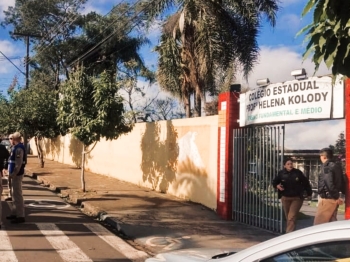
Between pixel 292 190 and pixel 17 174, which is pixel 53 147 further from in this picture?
pixel 292 190

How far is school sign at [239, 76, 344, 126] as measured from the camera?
26.8ft

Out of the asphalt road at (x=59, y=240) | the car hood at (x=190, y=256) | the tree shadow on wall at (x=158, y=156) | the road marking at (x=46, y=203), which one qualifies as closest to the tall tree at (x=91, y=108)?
the tree shadow on wall at (x=158, y=156)

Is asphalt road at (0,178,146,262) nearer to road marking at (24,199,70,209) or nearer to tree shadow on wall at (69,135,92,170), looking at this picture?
road marking at (24,199,70,209)

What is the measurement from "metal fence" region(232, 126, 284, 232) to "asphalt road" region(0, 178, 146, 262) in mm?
3050

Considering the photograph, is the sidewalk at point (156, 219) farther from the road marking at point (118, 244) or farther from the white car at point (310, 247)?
the white car at point (310, 247)

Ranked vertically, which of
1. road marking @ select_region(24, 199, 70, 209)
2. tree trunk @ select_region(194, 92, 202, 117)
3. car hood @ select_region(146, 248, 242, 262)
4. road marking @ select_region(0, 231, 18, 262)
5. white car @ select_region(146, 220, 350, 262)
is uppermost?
tree trunk @ select_region(194, 92, 202, 117)

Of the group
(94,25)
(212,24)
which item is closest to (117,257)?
(212,24)

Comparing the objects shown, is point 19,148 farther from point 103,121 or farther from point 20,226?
point 103,121

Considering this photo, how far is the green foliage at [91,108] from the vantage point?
549 inches

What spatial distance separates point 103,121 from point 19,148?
176 inches

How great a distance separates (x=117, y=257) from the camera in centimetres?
737

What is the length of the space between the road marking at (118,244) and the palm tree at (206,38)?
26.8 ft

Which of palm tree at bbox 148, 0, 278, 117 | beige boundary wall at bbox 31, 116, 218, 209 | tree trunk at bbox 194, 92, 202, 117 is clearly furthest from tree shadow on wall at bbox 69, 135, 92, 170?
palm tree at bbox 148, 0, 278, 117

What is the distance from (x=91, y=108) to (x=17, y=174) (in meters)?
5.08
